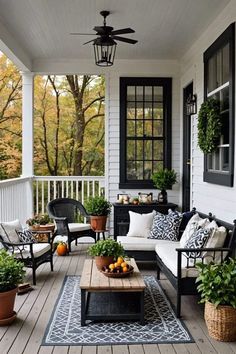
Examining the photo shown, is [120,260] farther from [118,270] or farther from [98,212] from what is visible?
[98,212]

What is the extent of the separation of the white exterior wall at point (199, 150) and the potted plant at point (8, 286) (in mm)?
2424

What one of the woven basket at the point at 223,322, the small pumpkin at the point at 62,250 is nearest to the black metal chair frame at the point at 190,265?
the woven basket at the point at 223,322

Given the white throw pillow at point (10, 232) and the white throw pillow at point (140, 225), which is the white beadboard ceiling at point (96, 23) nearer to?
the white throw pillow at point (10, 232)

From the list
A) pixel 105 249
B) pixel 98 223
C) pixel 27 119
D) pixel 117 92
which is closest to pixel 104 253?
pixel 105 249

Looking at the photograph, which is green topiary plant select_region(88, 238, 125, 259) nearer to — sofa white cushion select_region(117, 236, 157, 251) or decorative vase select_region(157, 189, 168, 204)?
sofa white cushion select_region(117, 236, 157, 251)

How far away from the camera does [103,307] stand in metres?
4.33

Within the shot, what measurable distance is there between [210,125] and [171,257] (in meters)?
A: 1.80

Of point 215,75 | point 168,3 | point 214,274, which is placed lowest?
point 214,274

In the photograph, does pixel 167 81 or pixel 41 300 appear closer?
pixel 41 300

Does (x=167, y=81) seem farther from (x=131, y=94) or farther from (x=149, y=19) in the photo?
(x=149, y=19)

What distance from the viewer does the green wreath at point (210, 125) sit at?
17.8 feet

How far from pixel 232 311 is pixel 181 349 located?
0.53 m

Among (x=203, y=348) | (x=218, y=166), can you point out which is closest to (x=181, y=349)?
(x=203, y=348)

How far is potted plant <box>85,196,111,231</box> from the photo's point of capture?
301 inches
